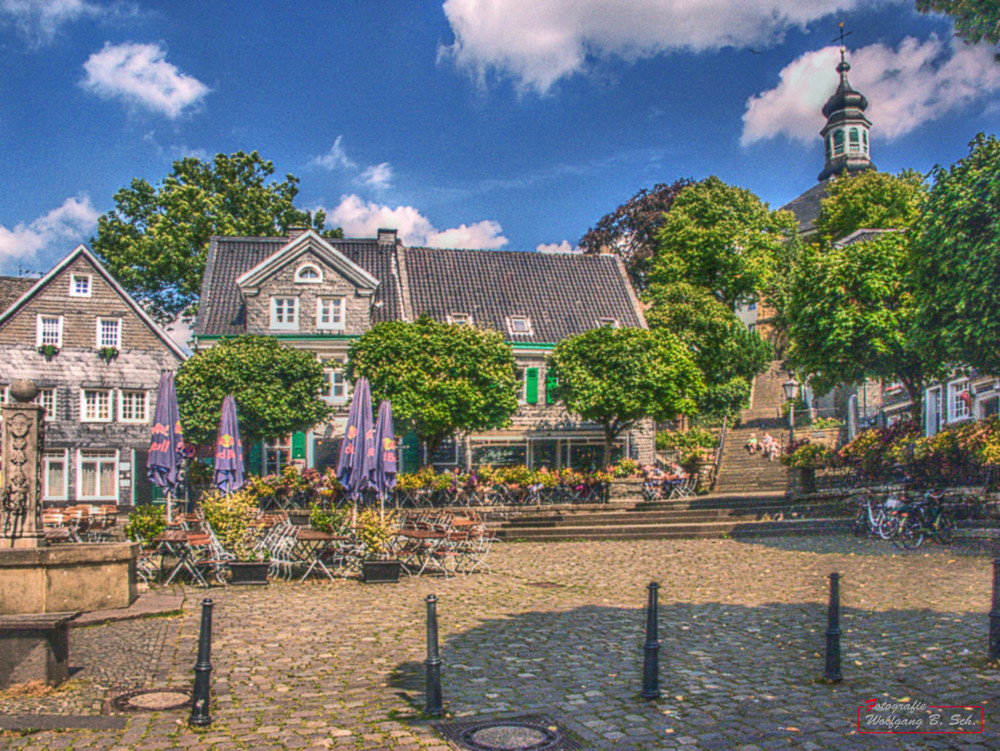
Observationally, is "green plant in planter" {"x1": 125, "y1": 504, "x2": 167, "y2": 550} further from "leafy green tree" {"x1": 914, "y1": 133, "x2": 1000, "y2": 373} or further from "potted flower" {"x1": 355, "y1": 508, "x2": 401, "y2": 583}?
"leafy green tree" {"x1": 914, "y1": 133, "x2": 1000, "y2": 373}

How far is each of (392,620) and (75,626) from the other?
11.5 feet

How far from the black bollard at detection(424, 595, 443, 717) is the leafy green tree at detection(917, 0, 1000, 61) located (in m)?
8.72

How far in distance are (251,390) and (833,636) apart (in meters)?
24.2

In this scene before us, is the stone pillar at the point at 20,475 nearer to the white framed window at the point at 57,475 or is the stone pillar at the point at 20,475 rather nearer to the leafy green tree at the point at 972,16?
the leafy green tree at the point at 972,16

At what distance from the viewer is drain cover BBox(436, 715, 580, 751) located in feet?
19.6

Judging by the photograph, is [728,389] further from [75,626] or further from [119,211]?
[75,626]

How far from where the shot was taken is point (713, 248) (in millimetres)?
44062

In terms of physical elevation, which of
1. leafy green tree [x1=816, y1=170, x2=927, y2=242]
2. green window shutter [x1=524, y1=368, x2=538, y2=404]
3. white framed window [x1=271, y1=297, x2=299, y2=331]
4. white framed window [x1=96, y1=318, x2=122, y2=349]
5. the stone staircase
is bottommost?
the stone staircase

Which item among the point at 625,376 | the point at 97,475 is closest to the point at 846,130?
the point at 625,376

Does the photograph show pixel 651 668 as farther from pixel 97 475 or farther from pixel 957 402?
pixel 97 475

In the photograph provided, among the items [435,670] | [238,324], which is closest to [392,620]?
[435,670]

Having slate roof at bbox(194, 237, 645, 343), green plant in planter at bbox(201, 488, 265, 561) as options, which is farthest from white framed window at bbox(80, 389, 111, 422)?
green plant in planter at bbox(201, 488, 265, 561)

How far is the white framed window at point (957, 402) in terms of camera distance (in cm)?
3109

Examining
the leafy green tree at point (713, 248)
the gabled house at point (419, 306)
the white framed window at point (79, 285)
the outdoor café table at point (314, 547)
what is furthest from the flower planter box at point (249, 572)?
the leafy green tree at point (713, 248)
